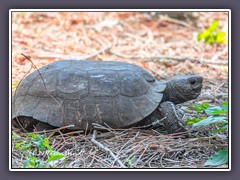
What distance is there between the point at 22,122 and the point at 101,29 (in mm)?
4569

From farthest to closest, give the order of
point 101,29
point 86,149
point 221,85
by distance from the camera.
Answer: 1. point 101,29
2. point 221,85
3. point 86,149

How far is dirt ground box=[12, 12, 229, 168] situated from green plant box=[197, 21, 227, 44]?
93 mm

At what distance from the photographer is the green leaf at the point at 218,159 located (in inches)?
140

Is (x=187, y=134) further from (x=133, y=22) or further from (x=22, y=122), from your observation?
(x=133, y=22)

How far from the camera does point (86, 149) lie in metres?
3.96

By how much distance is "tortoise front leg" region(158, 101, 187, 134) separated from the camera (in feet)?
14.0

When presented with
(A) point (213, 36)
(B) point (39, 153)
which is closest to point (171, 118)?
(B) point (39, 153)

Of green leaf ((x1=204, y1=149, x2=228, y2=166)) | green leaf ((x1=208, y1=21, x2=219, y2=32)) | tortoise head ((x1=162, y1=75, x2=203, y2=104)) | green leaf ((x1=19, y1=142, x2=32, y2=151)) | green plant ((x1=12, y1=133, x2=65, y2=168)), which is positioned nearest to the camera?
green plant ((x1=12, y1=133, x2=65, y2=168))

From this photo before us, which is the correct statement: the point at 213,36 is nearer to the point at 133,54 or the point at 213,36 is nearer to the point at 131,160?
the point at 133,54

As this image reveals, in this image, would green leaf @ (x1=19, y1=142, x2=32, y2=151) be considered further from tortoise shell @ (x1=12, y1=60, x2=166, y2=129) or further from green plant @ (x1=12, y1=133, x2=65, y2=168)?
tortoise shell @ (x1=12, y1=60, x2=166, y2=129)

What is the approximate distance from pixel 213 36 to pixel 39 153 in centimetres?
507

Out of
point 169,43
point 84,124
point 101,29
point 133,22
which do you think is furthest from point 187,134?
point 133,22

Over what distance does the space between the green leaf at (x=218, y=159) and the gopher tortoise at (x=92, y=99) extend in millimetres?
631

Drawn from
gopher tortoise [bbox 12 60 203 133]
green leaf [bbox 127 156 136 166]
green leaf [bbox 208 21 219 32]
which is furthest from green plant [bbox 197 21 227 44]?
green leaf [bbox 127 156 136 166]
